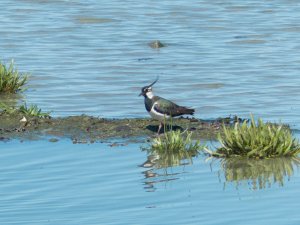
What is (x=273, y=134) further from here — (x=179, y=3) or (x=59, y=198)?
(x=179, y=3)

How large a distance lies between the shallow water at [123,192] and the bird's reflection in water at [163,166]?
0.04 feet

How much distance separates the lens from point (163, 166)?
12.2 metres

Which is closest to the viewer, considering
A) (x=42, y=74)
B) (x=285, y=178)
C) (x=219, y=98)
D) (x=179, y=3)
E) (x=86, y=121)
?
(x=285, y=178)

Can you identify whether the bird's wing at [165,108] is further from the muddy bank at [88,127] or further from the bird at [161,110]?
the muddy bank at [88,127]

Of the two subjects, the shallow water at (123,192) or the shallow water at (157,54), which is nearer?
the shallow water at (123,192)

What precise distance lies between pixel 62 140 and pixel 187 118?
2.06 m

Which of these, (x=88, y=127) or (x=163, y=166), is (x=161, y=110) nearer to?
(x=88, y=127)

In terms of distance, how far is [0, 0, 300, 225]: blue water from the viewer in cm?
1023

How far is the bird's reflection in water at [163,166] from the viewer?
451 inches

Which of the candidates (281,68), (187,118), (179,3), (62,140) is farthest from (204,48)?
(62,140)

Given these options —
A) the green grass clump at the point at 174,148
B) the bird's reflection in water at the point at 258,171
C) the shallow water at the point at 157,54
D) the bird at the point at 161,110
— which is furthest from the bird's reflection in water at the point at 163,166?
the shallow water at the point at 157,54

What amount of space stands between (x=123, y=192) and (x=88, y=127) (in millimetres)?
3702

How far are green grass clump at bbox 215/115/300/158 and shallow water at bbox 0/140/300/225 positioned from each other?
0.36m

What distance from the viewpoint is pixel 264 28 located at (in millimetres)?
28016
